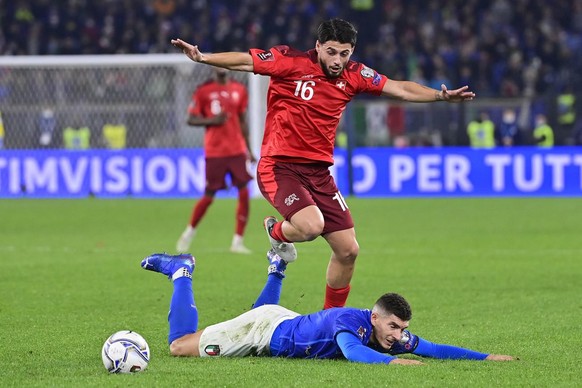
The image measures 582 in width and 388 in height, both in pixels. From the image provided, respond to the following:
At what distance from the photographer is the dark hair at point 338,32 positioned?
8.04 meters

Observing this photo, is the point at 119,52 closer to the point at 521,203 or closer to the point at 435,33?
the point at 435,33

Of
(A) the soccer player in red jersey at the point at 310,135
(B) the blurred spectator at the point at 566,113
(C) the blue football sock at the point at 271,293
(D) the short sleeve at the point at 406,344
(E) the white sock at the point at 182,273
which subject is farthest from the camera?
(B) the blurred spectator at the point at 566,113

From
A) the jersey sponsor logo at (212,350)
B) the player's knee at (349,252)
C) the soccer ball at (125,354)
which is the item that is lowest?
the jersey sponsor logo at (212,350)

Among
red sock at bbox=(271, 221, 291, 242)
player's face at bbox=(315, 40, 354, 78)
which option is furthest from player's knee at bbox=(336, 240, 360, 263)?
player's face at bbox=(315, 40, 354, 78)

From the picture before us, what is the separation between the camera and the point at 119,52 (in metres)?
31.8

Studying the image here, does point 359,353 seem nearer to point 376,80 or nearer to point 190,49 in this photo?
point 190,49

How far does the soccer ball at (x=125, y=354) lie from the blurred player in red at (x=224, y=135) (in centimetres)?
762

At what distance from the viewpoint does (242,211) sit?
564 inches

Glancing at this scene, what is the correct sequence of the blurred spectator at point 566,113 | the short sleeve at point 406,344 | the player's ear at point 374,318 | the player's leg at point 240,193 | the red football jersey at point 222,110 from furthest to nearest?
the blurred spectator at point 566,113 → the red football jersey at point 222,110 → the player's leg at point 240,193 → the short sleeve at point 406,344 → the player's ear at point 374,318

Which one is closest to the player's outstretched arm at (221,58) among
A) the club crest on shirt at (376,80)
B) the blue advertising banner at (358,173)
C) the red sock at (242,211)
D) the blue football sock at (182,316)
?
the club crest on shirt at (376,80)

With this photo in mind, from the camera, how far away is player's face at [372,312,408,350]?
22.0 ft

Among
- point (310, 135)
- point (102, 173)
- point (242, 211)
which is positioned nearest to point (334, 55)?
point (310, 135)

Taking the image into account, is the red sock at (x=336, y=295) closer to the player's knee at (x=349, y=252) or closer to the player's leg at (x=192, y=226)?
the player's knee at (x=349, y=252)

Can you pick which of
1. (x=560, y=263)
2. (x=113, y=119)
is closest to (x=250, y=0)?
(x=113, y=119)
